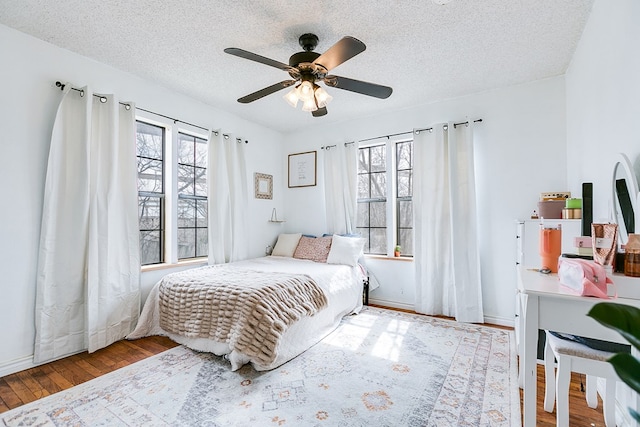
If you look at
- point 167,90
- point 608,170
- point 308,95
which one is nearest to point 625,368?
point 608,170

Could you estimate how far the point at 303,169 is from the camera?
4547 millimetres

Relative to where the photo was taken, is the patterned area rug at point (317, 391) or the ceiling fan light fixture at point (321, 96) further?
the ceiling fan light fixture at point (321, 96)

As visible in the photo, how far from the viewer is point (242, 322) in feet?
7.18

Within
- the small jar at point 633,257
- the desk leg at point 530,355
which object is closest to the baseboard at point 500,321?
the desk leg at point 530,355

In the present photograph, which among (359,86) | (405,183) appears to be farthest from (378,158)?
(359,86)

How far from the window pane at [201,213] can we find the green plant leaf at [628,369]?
3.65 m

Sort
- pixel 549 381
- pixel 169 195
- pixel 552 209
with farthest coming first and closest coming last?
pixel 169 195, pixel 552 209, pixel 549 381

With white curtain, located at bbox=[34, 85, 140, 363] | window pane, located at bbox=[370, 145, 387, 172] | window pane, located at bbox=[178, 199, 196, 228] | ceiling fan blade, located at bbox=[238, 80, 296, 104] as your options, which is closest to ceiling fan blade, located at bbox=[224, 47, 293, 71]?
Answer: ceiling fan blade, located at bbox=[238, 80, 296, 104]

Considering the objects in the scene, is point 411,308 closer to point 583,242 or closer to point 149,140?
point 583,242

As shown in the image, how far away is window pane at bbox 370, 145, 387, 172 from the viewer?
399 cm

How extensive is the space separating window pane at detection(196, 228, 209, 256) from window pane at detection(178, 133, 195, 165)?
0.85 meters

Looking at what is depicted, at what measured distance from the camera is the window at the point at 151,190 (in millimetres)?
3109

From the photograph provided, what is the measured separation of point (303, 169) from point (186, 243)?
2.01 metres

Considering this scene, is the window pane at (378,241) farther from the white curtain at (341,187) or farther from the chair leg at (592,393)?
the chair leg at (592,393)
